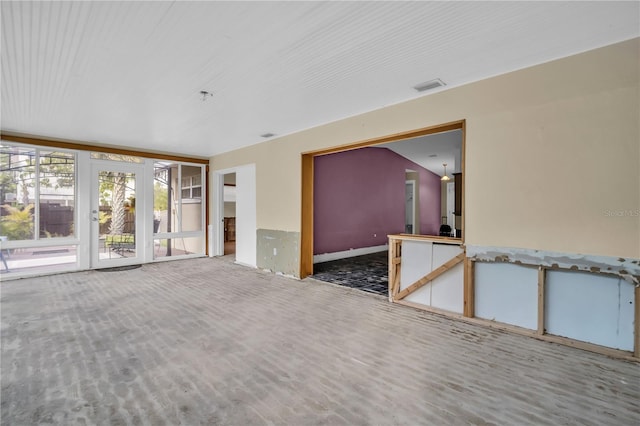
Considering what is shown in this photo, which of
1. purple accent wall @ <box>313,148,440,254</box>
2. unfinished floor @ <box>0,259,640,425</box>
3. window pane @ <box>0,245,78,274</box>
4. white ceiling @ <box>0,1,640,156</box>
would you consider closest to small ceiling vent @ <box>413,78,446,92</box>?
white ceiling @ <box>0,1,640,156</box>

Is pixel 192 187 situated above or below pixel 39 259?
above

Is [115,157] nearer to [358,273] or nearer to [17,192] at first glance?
[17,192]

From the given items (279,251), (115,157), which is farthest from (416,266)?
(115,157)

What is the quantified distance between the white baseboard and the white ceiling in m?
3.61

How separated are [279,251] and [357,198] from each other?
290 cm

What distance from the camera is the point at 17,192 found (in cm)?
516

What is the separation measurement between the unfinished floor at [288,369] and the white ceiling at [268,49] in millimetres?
→ 2649

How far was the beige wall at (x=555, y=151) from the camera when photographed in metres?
2.42

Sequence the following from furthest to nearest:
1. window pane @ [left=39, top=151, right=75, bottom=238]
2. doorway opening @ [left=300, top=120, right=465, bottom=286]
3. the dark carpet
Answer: window pane @ [left=39, top=151, right=75, bottom=238]
doorway opening @ [left=300, top=120, right=465, bottom=286]
the dark carpet

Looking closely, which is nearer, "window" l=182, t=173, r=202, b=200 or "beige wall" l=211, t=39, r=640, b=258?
"beige wall" l=211, t=39, r=640, b=258

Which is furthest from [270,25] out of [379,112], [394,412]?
[394,412]

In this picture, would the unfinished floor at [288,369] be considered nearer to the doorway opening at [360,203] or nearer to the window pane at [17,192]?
the doorway opening at [360,203]

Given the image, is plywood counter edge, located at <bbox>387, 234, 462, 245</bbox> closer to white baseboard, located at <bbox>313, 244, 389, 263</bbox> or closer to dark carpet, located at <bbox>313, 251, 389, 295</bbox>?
dark carpet, located at <bbox>313, 251, 389, 295</bbox>

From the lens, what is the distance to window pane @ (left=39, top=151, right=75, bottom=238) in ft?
17.9
